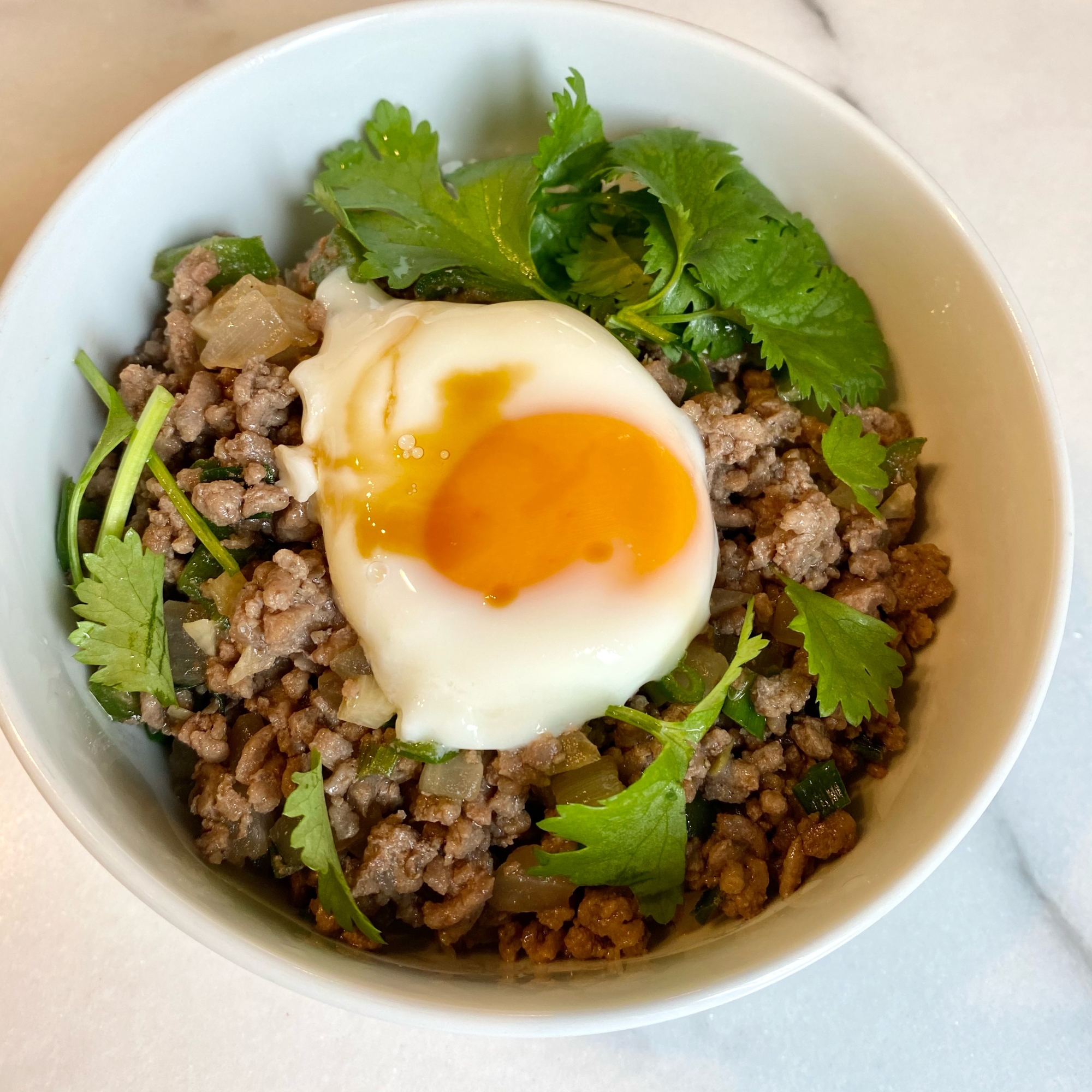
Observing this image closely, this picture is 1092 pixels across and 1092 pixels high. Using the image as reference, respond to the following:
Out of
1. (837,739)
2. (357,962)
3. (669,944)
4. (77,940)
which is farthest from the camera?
(77,940)

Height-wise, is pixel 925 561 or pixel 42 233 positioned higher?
pixel 42 233

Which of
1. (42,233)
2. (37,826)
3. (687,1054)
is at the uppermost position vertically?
(42,233)

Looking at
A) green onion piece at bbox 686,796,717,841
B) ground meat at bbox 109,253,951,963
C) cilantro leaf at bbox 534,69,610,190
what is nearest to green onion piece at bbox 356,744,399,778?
ground meat at bbox 109,253,951,963

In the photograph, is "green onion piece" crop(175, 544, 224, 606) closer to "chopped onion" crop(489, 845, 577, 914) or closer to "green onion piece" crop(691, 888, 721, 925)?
"chopped onion" crop(489, 845, 577, 914)

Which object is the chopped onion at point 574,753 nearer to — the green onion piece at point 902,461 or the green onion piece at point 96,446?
the green onion piece at point 902,461

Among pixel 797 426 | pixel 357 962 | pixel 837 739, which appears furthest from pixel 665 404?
pixel 357 962

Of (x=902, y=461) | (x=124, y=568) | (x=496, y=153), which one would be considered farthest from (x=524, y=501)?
(x=496, y=153)

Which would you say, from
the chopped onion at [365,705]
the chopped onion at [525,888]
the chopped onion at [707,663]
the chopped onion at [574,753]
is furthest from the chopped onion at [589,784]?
the chopped onion at [365,705]

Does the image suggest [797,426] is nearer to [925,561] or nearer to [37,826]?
[925,561]
